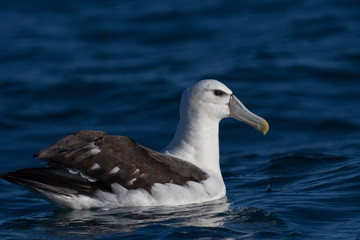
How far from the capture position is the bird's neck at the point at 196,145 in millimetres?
9883

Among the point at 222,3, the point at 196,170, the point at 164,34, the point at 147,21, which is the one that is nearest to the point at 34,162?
the point at 196,170

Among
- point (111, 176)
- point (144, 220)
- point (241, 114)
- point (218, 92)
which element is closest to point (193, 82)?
point (241, 114)

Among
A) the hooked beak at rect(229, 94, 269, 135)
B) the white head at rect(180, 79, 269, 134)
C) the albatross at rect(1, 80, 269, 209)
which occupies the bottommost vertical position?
the albatross at rect(1, 80, 269, 209)

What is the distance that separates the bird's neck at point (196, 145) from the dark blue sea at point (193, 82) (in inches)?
25.3

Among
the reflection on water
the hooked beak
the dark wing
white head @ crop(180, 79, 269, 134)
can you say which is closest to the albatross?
the dark wing

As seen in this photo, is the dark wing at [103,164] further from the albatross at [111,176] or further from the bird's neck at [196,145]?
the bird's neck at [196,145]

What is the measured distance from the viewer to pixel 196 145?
9906 mm

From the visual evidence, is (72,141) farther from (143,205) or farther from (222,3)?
(222,3)

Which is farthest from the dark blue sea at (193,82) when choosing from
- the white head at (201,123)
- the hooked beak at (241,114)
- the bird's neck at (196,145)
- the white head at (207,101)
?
the white head at (207,101)

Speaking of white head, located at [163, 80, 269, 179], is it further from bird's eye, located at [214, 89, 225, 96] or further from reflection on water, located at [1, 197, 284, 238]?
reflection on water, located at [1, 197, 284, 238]

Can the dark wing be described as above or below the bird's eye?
below

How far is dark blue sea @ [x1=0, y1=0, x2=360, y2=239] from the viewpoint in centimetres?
855

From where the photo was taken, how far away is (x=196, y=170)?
31.3 feet

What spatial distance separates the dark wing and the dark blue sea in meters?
0.37
